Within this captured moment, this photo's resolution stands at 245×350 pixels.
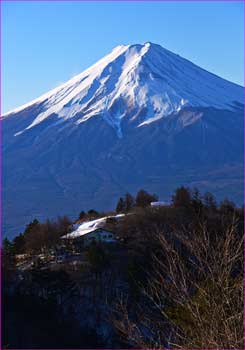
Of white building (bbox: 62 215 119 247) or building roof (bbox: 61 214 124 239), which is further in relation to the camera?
building roof (bbox: 61 214 124 239)

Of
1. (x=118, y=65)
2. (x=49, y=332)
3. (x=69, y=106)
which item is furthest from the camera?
(x=118, y=65)

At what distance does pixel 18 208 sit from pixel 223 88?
6090cm

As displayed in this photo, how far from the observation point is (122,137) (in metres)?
96.8

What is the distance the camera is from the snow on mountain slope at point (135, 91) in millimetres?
102438

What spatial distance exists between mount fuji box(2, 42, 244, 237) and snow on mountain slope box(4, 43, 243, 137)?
16cm

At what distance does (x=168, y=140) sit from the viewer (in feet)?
313

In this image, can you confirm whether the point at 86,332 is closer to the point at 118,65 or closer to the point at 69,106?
the point at 69,106

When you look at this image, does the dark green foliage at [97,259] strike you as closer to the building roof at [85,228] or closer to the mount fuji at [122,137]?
the building roof at [85,228]

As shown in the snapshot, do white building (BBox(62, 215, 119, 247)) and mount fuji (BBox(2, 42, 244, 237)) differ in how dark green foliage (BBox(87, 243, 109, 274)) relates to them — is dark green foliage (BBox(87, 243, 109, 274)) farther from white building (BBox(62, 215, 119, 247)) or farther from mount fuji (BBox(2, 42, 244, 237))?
mount fuji (BBox(2, 42, 244, 237))

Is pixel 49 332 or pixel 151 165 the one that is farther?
pixel 151 165

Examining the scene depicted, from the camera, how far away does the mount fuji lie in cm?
7412

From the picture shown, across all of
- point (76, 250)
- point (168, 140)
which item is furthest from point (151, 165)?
point (76, 250)

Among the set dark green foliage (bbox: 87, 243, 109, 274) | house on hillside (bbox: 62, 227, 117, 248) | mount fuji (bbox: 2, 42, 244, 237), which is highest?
mount fuji (bbox: 2, 42, 244, 237)

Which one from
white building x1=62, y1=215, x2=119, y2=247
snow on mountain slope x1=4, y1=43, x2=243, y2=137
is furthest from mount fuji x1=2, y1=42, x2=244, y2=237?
white building x1=62, y1=215, x2=119, y2=247
